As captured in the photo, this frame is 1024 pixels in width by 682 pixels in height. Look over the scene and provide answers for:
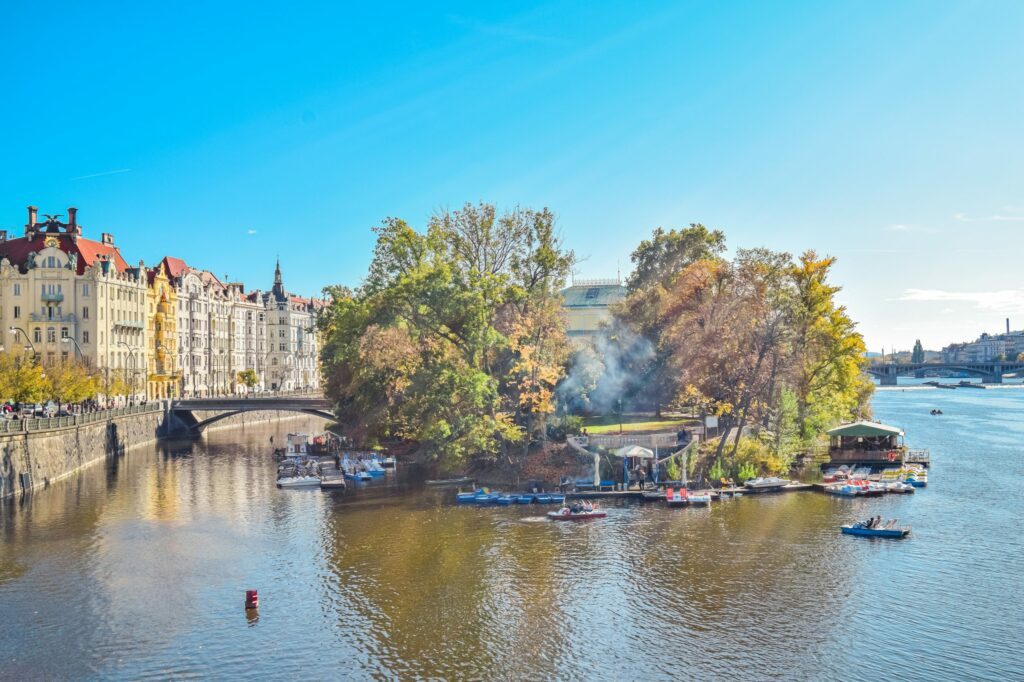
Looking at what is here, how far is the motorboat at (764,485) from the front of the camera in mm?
63031

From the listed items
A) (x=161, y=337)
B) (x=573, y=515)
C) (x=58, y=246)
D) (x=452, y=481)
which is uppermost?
(x=58, y=246)

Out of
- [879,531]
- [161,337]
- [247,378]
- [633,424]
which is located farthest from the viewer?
[247,378]

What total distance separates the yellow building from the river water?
243 ft

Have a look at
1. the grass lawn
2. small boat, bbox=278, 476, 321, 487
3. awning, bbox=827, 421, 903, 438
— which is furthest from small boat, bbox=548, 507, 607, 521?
awning, bbox=827, 421, 903, 438

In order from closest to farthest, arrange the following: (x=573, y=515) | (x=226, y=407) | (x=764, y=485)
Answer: (x=573, y=515) < (x=764, y=485) < (x=226, y=407)

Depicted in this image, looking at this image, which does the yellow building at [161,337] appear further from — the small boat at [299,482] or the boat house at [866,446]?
the boat house at [866,446]

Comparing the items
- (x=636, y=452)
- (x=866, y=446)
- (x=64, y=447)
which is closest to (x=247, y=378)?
(x=64, y=447)

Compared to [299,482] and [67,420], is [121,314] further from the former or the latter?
[299,482]

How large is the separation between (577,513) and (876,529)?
18.6 meters

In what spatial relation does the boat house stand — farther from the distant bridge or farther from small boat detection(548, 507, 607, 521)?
the distant bridge

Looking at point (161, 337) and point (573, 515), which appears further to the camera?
point (161, 337)

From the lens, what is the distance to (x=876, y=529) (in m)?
47.8

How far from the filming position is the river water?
30766mm

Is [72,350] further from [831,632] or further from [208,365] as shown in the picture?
[831,632]
